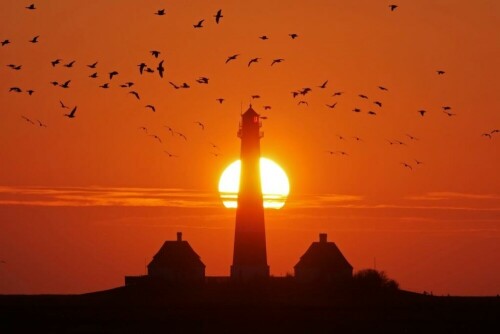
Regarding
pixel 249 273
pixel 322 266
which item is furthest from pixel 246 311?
pixel 322 266

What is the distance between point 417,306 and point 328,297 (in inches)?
509

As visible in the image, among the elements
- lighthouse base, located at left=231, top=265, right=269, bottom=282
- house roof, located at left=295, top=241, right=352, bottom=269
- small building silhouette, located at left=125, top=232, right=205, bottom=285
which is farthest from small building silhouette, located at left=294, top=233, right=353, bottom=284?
lighthouse base, located at left=231, top=265, right=269, bottom=282

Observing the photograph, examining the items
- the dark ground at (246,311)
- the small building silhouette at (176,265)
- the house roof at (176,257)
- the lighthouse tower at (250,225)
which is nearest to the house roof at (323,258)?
the dark ground at (246,311)

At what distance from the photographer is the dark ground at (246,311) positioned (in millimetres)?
103688

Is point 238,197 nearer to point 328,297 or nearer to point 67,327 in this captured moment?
point 328,297

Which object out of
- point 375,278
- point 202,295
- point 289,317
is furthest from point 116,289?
point 289,317

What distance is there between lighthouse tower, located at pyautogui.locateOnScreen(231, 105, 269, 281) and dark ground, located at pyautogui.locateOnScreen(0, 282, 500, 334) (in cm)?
168

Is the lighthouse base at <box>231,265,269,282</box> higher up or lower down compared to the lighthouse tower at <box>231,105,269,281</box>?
lower down

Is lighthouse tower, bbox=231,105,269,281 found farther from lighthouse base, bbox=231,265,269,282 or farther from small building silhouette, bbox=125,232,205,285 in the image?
small building silhouette, bbox=125,232,205,285

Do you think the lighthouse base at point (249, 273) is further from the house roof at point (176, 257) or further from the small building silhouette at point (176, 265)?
the house roof at point (176, 257)

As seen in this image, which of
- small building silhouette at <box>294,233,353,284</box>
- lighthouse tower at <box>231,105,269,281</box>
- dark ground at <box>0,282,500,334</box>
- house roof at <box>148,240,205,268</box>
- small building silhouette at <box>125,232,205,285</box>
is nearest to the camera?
dark ground at <box>0,282,500,334</box>

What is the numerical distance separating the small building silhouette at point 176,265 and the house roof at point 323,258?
28.7ft

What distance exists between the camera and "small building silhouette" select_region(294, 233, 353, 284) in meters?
146

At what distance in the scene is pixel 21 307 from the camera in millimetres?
118562
